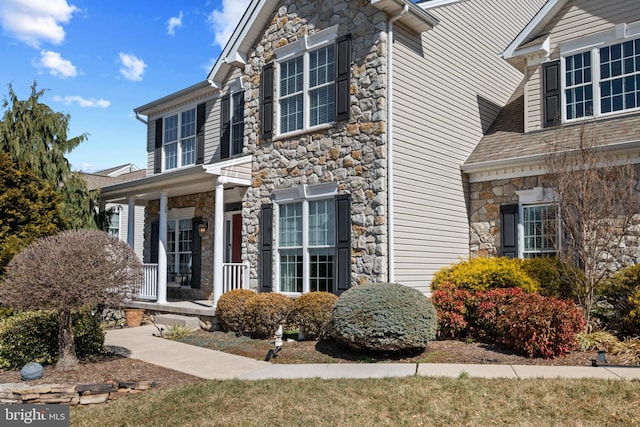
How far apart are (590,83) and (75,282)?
34.3 feet

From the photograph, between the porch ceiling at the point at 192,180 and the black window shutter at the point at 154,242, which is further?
the black window shutter at the point at 154,242

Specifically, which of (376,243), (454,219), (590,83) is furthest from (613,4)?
(376,243)

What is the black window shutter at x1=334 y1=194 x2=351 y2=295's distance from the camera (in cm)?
1032

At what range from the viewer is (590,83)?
11.3 meters

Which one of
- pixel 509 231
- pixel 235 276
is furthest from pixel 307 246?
pixel 509 231

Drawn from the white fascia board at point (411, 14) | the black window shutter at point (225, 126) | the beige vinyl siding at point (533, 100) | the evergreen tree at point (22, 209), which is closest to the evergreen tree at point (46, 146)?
the evergreen tree at point (22, 209)

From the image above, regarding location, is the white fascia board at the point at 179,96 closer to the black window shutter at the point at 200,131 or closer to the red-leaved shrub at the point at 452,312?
the black window shutter at the point at 200,131

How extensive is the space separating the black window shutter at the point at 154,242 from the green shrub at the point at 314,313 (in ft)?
26.9

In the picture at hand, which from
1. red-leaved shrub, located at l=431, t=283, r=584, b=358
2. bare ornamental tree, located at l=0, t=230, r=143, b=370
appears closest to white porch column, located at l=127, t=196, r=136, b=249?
bare ornamental tree, located at l=0, t=230, r=143, b=370

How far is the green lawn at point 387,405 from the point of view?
5488mm

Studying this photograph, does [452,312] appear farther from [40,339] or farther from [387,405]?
[40,339]

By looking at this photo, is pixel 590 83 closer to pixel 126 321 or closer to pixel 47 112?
pixel 126 321

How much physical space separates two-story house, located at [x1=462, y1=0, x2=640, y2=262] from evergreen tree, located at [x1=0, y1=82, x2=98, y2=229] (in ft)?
34.2

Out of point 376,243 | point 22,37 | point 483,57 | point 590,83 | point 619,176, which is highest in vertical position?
point 22,37
